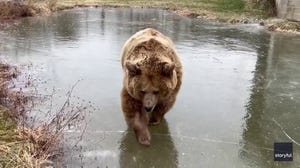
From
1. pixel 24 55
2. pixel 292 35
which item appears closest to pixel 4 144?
pixel 24 55

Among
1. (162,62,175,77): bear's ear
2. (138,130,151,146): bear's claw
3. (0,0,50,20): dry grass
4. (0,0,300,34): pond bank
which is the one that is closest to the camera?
(162,62,175,77): bear's ear

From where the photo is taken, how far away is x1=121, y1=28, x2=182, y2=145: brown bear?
5.29m

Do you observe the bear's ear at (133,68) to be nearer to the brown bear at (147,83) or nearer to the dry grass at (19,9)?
the brown bear at (147,83)

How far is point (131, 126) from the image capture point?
6090 mm

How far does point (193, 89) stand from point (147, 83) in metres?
2.98

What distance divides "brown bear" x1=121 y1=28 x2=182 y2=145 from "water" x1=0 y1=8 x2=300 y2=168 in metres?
0.22

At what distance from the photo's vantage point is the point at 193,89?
26.7 feet

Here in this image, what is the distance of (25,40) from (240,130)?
25.5 ft

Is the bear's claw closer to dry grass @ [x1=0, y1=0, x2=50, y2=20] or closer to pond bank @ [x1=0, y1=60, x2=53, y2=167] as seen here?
pond bank @ [x1=0, y1=60, x2=53, y2=167]

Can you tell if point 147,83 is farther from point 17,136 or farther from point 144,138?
point 17,136

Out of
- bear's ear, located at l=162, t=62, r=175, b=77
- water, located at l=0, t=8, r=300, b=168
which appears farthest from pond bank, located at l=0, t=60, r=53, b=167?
bear's ear, located at l=162, t=62, r=175, b=77

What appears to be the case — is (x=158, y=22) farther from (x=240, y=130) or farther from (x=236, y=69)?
(x=240, y=130)

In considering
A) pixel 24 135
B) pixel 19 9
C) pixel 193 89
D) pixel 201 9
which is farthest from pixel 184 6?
pixel 24 135

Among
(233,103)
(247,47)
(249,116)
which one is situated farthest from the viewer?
(247,47)
